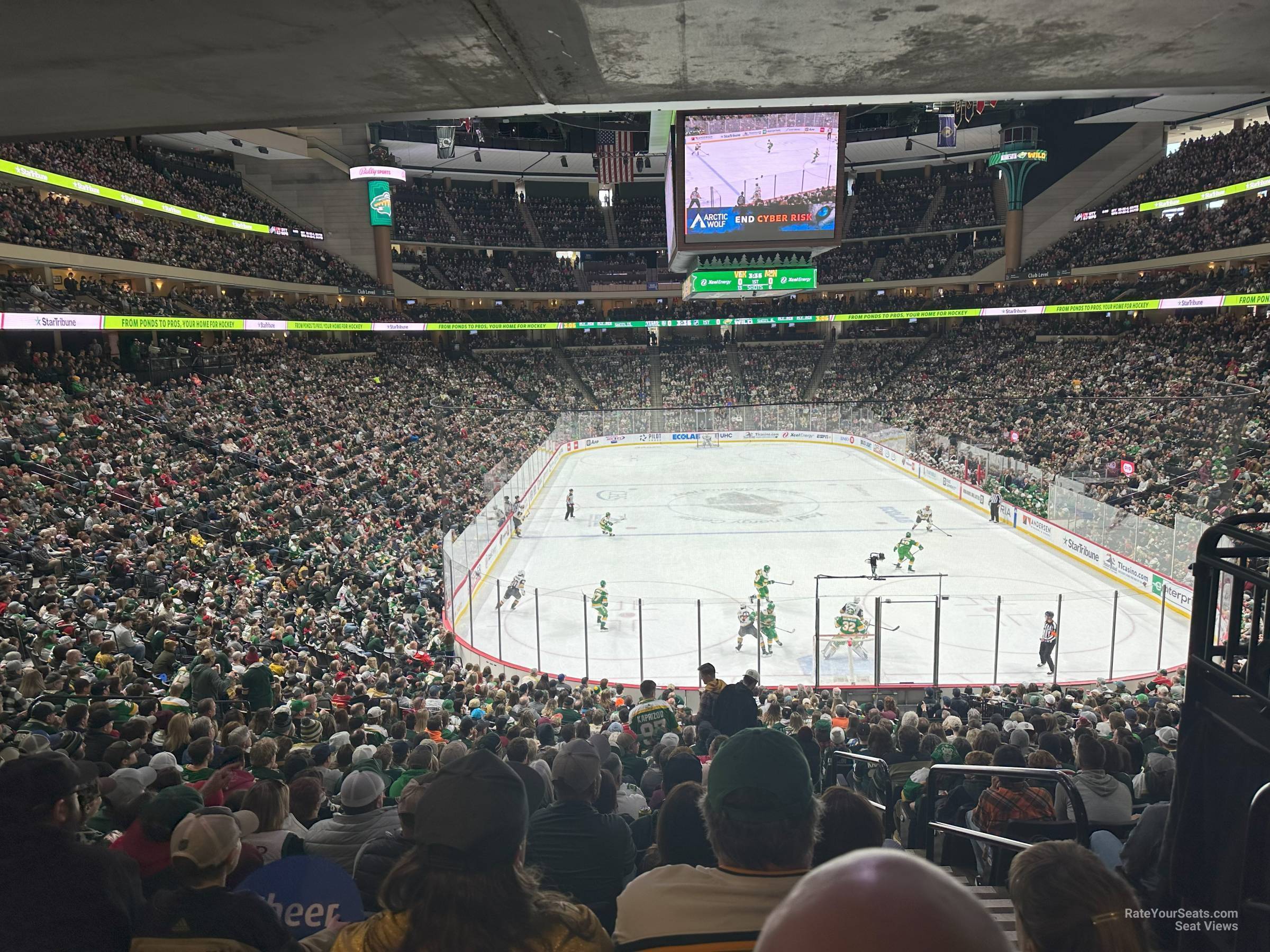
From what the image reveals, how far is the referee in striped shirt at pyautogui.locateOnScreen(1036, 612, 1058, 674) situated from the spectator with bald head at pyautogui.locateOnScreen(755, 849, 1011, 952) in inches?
591

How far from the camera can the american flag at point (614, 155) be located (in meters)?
40.2

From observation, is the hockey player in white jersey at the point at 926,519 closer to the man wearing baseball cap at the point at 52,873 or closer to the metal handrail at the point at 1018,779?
the metal handrail at the point at 1018,779

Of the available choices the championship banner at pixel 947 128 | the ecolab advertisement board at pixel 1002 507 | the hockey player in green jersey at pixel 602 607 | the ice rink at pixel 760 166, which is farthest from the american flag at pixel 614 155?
the hockey player in green jersey at pixel 602 607

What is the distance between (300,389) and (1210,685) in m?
35.4

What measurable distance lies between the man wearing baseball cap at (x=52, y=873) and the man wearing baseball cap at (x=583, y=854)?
1318 millimetres

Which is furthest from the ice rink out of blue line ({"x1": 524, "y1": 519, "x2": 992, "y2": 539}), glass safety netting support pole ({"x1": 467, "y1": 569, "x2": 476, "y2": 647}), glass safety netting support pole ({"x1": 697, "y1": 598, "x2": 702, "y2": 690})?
glass safety netting support pole ({"x1": 697, "y1": 598, "x2": 702, "y2": 690})

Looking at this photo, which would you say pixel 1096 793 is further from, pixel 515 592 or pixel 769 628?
pixel 515 592

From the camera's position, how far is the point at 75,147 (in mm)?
30047

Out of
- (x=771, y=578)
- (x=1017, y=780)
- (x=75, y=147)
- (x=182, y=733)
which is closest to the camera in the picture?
(x=1017, y=780)

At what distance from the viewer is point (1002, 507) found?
26766 millimetres

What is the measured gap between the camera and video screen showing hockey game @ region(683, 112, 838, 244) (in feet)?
86.6

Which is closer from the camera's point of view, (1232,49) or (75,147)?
(1232,49)

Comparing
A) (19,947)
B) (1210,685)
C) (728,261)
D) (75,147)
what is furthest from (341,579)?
(75,147)

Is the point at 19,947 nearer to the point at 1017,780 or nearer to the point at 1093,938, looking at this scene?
the point at 1093,938
